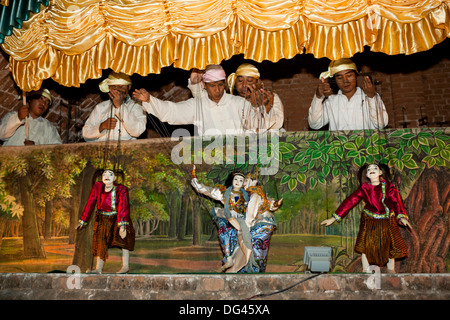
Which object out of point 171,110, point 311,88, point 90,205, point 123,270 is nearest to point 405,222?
point 123,270

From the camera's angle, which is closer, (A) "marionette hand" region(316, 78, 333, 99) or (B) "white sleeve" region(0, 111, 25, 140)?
(A) "marionette hand" region(316, 78, 333, 99)

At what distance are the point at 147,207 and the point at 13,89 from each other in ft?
12.0

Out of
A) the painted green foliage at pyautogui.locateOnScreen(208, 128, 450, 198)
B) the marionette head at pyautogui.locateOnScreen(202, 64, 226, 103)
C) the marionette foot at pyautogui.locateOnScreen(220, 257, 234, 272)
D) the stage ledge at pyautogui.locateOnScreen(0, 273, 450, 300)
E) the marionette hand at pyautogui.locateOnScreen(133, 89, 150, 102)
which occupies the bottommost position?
the stage ledge at pyautogui.locateOnScreen(0, 273, 450, 300)

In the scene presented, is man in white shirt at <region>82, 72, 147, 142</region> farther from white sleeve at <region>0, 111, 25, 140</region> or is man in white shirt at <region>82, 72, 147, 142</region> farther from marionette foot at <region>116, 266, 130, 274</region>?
marionette foot at <region>116, 266, 130, 274</region>

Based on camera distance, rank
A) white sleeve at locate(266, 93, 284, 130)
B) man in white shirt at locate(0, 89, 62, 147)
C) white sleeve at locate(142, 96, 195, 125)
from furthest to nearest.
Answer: man in white shirt at locate(0, 89, 62, 147), white sleeve at locate(142, 96, 195, 125), white sleeve at locate(266, 93, 284, 130)

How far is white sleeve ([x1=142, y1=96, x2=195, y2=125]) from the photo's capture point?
6863 mm

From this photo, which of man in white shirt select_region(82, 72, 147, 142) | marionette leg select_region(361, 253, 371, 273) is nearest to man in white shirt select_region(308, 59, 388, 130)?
marionette leg select_region(361, 253, 371, 273)

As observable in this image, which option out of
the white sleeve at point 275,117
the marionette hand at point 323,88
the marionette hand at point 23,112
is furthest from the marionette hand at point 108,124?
the marionette hand at point 323,88

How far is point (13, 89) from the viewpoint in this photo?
27.5 feet

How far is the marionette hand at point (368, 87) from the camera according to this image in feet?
21.3

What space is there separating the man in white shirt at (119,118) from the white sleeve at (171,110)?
0.29 m

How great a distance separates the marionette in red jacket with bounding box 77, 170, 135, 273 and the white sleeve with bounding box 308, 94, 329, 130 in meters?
2.64

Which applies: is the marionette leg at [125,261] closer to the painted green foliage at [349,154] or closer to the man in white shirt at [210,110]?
the painted green foliage at [349,154]

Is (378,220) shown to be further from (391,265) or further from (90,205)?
(90,205)
